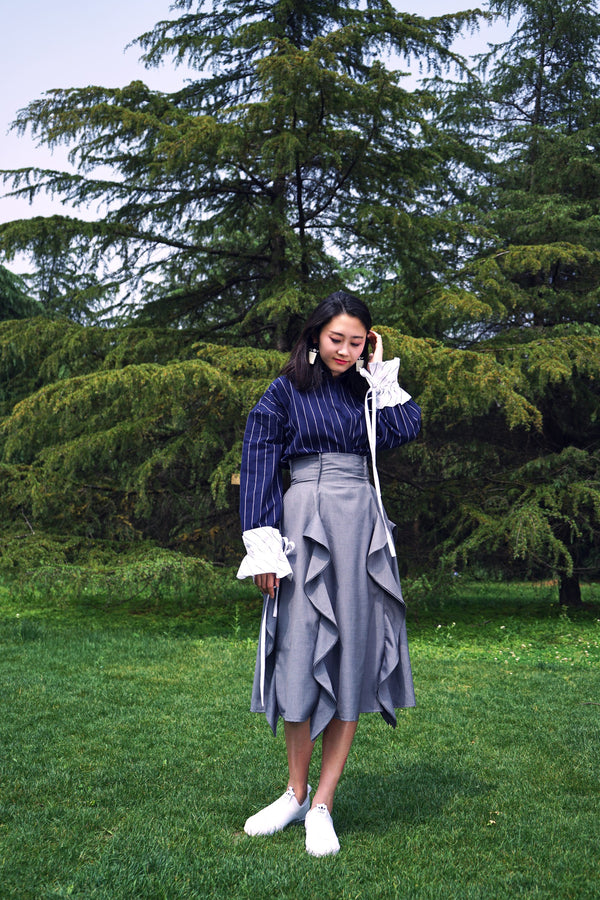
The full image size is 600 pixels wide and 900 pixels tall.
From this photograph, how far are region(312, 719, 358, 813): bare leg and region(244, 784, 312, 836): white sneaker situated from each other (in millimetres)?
152

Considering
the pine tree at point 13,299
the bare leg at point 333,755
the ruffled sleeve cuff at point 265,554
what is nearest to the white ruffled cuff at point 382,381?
the ruffled sleeve cuff at point 265,554

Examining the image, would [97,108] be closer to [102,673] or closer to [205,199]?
[205,199]

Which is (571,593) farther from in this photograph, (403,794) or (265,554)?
(265,554)

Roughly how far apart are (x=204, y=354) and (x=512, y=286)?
3776mm

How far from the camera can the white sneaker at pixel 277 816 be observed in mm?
2754

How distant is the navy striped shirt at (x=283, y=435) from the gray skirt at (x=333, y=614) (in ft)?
0.19

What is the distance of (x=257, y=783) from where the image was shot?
3.34 meters

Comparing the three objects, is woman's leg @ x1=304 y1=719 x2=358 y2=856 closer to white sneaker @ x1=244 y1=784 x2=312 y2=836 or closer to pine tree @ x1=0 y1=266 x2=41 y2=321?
white sneaker @ x1=244 y1=784 x2=312 y2=836

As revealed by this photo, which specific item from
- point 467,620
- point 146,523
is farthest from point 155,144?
point 467,620

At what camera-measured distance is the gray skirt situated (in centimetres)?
262

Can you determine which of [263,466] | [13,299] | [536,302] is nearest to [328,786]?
[263,466]

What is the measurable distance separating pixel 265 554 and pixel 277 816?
93 cm

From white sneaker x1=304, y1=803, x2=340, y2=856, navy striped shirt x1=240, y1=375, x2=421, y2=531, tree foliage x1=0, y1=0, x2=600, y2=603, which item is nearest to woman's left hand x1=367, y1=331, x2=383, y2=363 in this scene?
navy striped shirt x1=240, y1=375, x2=421, y2=531

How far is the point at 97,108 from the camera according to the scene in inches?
297
